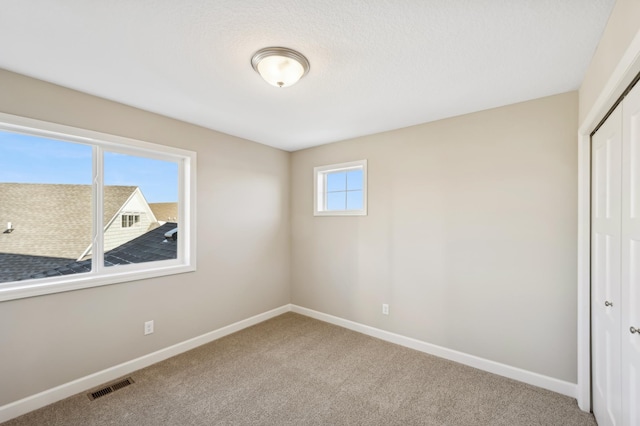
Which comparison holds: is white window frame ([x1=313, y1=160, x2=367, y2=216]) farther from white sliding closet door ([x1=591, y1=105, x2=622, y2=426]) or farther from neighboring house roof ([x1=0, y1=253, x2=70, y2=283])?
neighboring house roof ([x1=0, y1=253, x2=70, y2=283])

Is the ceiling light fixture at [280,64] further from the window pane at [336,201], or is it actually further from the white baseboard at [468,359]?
the white baseboard at [468,359]

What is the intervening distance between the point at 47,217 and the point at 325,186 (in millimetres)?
2931

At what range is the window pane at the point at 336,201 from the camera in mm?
3843

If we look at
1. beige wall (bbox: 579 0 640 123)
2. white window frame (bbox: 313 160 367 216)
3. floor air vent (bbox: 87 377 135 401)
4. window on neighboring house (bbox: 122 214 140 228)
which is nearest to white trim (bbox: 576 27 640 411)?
beige wall (bbox: 579 0 640 123)

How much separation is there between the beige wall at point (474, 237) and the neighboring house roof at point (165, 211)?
1.93 meters

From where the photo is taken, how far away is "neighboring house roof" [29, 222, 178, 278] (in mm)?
2357

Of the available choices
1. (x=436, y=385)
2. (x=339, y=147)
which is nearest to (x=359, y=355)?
(x=436, y=385)

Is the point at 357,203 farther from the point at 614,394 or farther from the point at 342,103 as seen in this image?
the point at 614,394

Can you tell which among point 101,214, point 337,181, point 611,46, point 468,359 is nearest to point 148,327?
point 101,214

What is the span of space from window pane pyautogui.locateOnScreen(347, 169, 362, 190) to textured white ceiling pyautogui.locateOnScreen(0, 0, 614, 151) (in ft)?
3.69

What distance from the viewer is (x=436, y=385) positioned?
2400 millimetres

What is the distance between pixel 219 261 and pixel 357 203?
1865 millimetres

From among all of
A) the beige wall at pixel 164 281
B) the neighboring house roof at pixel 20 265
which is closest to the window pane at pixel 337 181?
the beige wall at pixel 164 281

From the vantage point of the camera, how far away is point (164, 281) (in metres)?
2.87
